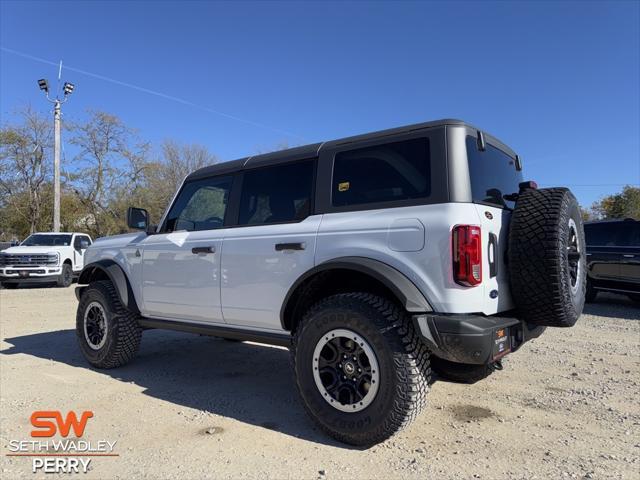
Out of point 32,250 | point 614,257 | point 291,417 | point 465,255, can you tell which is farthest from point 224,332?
point 32,250

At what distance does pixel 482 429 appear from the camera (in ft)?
11.0

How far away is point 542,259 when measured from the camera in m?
2.98

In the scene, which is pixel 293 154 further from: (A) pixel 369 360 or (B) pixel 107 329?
(B) pixel 107 329

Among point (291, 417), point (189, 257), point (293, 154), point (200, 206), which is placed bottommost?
point (291, 417)

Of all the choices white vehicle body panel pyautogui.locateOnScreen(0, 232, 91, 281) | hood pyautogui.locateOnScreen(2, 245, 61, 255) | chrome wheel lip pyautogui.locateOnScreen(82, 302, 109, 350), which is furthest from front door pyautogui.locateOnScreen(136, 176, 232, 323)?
hood pyautogui.locateOnScreen(2, 245, 61, 255)

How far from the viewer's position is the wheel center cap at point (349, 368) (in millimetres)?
3125

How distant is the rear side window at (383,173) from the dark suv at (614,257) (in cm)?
788

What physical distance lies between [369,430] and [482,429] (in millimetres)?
943

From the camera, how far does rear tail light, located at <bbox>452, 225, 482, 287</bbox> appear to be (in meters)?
2.79

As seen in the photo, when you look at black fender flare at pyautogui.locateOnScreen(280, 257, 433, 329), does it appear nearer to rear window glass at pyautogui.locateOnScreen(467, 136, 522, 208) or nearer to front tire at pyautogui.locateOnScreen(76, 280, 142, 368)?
rear window glass at pyautogui.locateOnScreen(467, 136, 522, 208)

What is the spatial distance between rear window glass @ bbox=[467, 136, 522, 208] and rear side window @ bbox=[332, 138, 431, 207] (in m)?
0.33

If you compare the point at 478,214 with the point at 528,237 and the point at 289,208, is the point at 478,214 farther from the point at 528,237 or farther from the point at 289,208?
the point at 289,208

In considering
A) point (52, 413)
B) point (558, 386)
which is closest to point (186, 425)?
point (52, 413)

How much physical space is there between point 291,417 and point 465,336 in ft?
5.51
